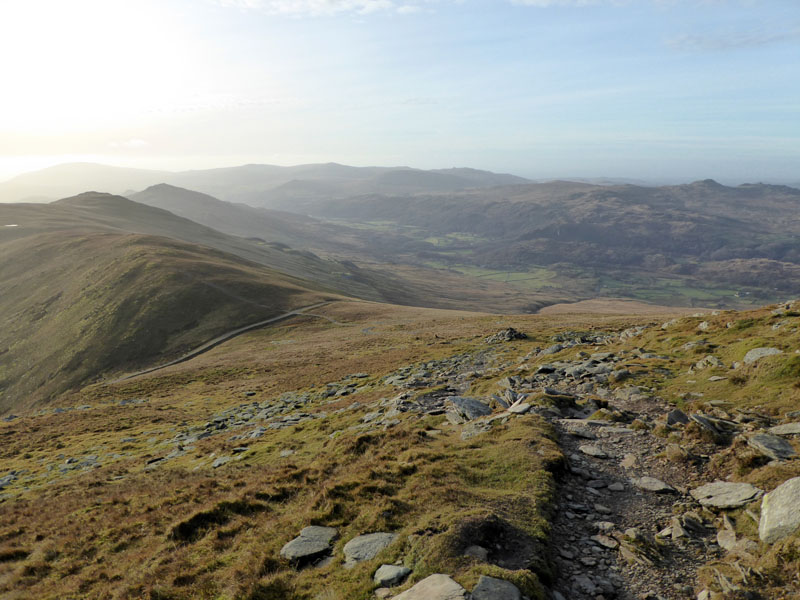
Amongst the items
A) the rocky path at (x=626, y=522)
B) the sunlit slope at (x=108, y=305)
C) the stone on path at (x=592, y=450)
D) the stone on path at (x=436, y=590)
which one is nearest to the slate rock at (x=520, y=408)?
the rocky path at (x=626, y=522)

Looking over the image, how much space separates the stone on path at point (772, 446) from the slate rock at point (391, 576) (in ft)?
43.2

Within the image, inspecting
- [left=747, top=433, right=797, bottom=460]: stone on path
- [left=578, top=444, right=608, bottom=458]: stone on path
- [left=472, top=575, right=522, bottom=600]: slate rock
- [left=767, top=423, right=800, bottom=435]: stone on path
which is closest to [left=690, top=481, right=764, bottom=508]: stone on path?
[left=747, top=433, right=797, bottom=460]: stone on path

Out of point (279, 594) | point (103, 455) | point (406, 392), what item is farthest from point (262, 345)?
point (279, 594)

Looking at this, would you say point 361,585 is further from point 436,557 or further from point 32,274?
point 32,274

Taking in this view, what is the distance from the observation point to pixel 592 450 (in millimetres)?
18078

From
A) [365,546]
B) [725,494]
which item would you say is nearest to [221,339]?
[365,546]

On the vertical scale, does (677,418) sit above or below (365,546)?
above

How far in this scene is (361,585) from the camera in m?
10.7

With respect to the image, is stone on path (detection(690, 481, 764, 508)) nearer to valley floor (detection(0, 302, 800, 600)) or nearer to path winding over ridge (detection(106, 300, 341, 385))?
valley floor (detection(0, 302, 800, 600))

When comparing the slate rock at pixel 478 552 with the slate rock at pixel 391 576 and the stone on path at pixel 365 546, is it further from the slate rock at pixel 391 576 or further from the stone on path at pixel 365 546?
the stone on path at pixel 365 546

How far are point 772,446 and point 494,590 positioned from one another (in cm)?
1215

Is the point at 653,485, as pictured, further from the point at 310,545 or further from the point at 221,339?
the point at 221,339

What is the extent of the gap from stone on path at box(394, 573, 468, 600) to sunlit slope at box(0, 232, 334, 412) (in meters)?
81.7

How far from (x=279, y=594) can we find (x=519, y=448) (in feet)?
34.7
